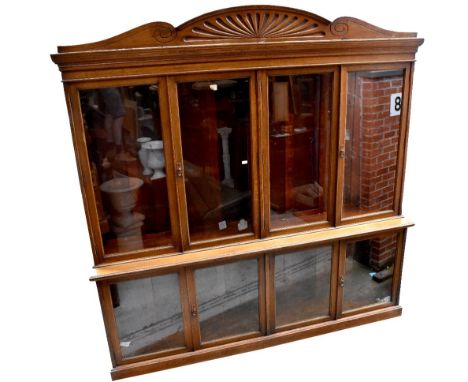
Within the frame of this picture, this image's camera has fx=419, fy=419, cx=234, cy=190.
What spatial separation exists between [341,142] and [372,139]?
0.28 metres

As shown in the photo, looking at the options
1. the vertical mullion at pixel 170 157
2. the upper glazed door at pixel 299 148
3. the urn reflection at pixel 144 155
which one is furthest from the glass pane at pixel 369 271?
the urn reflection at pixel 144 155

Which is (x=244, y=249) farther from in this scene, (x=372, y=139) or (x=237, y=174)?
(x=372, y=139)

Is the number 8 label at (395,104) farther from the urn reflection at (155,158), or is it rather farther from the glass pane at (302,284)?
the urn reflection at (155,158)

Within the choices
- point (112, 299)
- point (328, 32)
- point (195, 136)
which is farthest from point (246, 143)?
point (112, 299)

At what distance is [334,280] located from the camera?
2.57 meters

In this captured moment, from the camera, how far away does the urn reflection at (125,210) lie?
217 centimetres

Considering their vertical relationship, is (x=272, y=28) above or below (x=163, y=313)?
above

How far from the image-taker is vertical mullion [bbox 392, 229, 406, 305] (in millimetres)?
2604

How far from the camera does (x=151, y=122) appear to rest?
2.07 meters

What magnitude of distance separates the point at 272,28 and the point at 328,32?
293mm

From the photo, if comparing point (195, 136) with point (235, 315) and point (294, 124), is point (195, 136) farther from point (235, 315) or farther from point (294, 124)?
point (235, 315)

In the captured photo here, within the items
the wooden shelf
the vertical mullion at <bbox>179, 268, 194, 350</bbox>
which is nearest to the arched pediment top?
the wooden shelf

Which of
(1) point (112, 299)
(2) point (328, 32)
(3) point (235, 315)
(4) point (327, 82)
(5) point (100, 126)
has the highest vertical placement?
(2) point (328, 32)

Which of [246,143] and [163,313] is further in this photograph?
[163,313]
